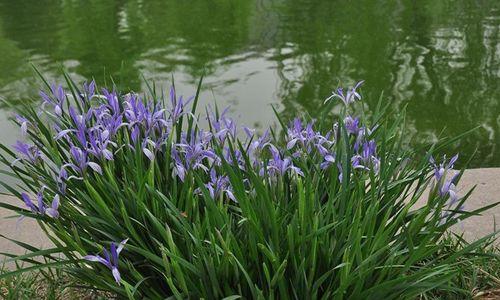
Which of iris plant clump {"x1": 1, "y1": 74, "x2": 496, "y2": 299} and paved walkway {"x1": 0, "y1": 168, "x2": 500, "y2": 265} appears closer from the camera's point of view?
iris plant clump {"x1": 1, "y1": 74, "x2": 496, "y2": 299}

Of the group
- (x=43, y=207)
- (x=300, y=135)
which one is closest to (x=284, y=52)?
(x=300, y=135)

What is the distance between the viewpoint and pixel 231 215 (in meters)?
2.17

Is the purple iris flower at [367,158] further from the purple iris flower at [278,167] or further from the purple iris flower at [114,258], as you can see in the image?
the purple iris flower at [114,258]

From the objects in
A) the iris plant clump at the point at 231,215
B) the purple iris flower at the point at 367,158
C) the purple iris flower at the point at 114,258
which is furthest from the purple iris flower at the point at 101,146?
the purple iris flower at the point at 367,158

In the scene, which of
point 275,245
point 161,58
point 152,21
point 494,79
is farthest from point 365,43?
point 275,245

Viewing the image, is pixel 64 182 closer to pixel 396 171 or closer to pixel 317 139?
pixel 317 139

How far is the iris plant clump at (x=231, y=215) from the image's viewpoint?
1.99 m

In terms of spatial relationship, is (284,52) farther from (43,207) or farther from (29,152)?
(43,207)

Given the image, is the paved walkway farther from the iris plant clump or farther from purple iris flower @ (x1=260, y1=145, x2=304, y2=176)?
purple iris flower @ (x1=260, y1=145, x2=304, y2=176)

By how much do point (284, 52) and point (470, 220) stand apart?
15.4 feet

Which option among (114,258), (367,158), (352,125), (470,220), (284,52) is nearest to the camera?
(114,258)

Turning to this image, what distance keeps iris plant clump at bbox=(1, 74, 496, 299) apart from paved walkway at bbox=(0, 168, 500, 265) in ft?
3.35

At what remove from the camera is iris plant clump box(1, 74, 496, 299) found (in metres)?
1.99

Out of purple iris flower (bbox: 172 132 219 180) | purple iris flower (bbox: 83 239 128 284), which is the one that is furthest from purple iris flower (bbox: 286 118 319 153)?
purple iris flower (bbox: 83 239 128 284)
